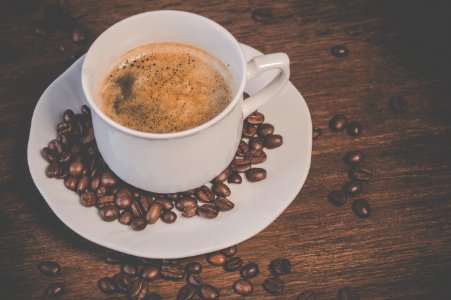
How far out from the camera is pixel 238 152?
141 centimetres

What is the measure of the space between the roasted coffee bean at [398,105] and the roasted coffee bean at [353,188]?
30 centimetres

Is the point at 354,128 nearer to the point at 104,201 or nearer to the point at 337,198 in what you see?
the point at 337,198

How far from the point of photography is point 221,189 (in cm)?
131

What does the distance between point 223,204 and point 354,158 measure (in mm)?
465

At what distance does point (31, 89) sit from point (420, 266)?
3.97 feet

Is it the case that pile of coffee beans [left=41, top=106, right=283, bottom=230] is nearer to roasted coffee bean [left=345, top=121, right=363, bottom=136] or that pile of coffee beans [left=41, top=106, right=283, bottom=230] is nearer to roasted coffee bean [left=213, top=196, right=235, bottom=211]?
roasted coffee bean [left=213, top=196, right=235, bottom=211]

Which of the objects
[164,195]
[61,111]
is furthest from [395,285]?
[61,111]

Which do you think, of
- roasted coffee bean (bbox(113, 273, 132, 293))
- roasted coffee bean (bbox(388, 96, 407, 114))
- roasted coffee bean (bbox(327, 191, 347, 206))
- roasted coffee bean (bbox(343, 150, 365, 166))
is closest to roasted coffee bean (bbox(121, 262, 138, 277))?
roasted coffee bean (bbox(113, 273, 132, 293))

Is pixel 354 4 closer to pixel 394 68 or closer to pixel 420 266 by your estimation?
pixel 394 68

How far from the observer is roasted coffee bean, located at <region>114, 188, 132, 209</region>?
1284 mm

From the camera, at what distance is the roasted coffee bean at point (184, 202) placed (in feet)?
4.20

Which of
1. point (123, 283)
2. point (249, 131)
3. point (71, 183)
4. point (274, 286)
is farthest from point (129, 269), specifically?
point (249, 131)

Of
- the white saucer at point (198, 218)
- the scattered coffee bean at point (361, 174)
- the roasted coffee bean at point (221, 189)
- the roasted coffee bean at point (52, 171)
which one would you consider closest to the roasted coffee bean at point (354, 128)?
the scattered coffee bean at point (361, 174)

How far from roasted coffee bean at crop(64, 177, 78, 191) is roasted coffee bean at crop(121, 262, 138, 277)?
0.23 meters
